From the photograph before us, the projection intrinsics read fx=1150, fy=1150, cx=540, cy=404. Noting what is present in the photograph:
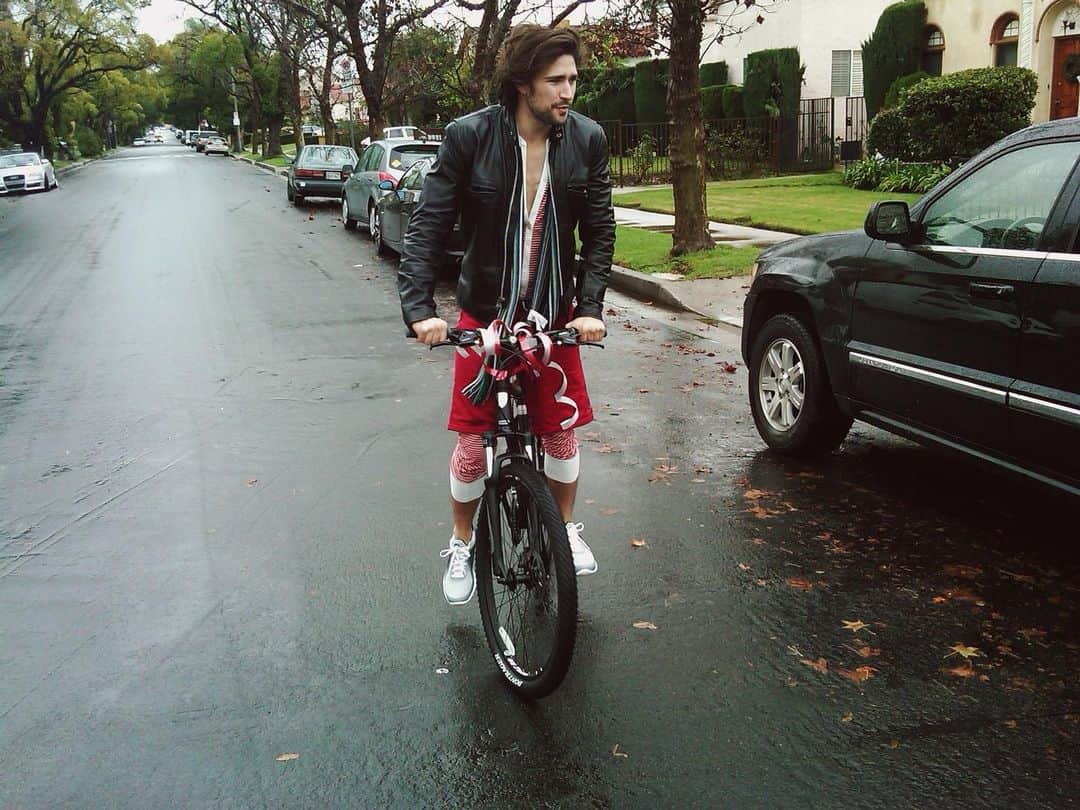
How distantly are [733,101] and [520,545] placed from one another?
31545mm

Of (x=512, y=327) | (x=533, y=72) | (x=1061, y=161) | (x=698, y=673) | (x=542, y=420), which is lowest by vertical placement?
(x=698, y=673)

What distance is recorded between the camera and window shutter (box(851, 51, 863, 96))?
31.9 m

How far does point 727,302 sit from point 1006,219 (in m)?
6.79

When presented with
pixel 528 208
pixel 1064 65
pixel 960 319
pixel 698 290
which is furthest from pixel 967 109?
pixel 528 208

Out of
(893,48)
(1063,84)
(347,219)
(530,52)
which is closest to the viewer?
(530,52)

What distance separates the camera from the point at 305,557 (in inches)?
200

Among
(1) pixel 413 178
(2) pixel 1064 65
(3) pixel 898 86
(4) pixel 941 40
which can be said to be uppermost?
(4) pixel 941 40

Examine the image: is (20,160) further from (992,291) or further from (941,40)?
(992,291)

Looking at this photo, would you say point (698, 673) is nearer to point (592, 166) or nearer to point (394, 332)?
point (592, 166)

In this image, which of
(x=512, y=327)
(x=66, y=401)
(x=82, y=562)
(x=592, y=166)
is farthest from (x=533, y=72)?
(x=66, y=401)

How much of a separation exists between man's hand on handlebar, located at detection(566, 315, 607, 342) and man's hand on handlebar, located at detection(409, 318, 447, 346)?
42 cm

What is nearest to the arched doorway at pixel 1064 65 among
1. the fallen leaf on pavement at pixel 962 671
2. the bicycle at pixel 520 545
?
the fallen leaf on pavement at pixel 962 671

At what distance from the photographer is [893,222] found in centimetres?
530

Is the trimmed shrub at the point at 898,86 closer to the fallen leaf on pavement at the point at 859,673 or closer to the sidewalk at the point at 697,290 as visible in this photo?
the sidewalk at the point at 697,290
